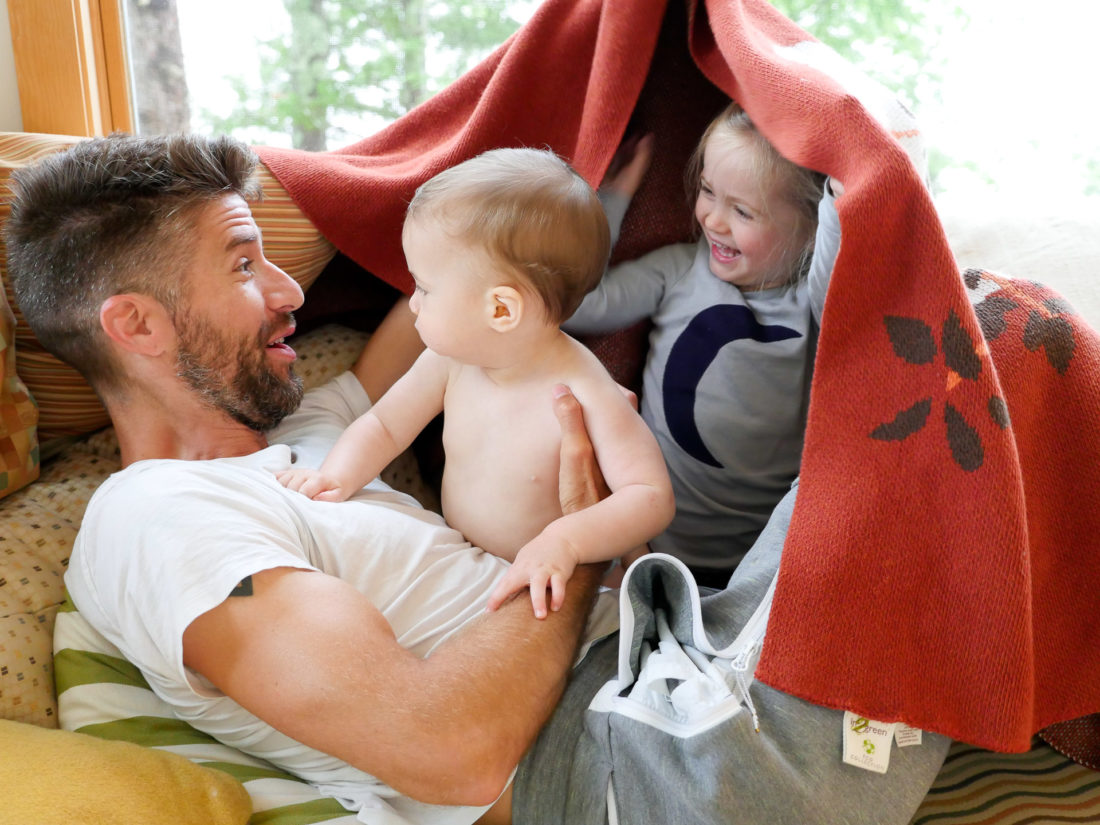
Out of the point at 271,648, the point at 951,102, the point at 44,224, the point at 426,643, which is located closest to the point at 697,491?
the point at 426,643

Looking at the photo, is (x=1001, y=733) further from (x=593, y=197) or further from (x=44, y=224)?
(x=44, y=224)

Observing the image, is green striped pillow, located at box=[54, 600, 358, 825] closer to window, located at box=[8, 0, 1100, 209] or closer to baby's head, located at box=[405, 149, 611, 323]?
baby's head, located at box=[405, 149, 611, 323]

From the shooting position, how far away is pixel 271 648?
0.95m

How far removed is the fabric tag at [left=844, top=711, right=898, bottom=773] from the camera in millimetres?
909

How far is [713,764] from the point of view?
0.89 meters

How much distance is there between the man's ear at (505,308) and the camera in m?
1.11

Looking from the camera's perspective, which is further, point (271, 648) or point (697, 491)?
point (697, 491)

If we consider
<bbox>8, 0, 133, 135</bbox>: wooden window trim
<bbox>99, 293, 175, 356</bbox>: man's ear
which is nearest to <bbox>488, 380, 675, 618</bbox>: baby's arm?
<bbox>99, 293, 175, 356</bbox>: man's ear

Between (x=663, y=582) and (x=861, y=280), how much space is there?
1.36 ft

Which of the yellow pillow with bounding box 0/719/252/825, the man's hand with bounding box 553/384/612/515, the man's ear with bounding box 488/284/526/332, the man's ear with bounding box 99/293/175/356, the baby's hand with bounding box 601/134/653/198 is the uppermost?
the baby's hand with bounding box 601/134/653/198

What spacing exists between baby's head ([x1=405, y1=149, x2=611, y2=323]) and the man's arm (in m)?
0.42

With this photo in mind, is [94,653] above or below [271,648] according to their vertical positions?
below

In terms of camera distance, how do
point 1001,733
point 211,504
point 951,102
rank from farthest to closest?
point 951,102 → point 211,504 → point 1001,733

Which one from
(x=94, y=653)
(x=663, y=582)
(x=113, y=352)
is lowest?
(x=94, y=653)
